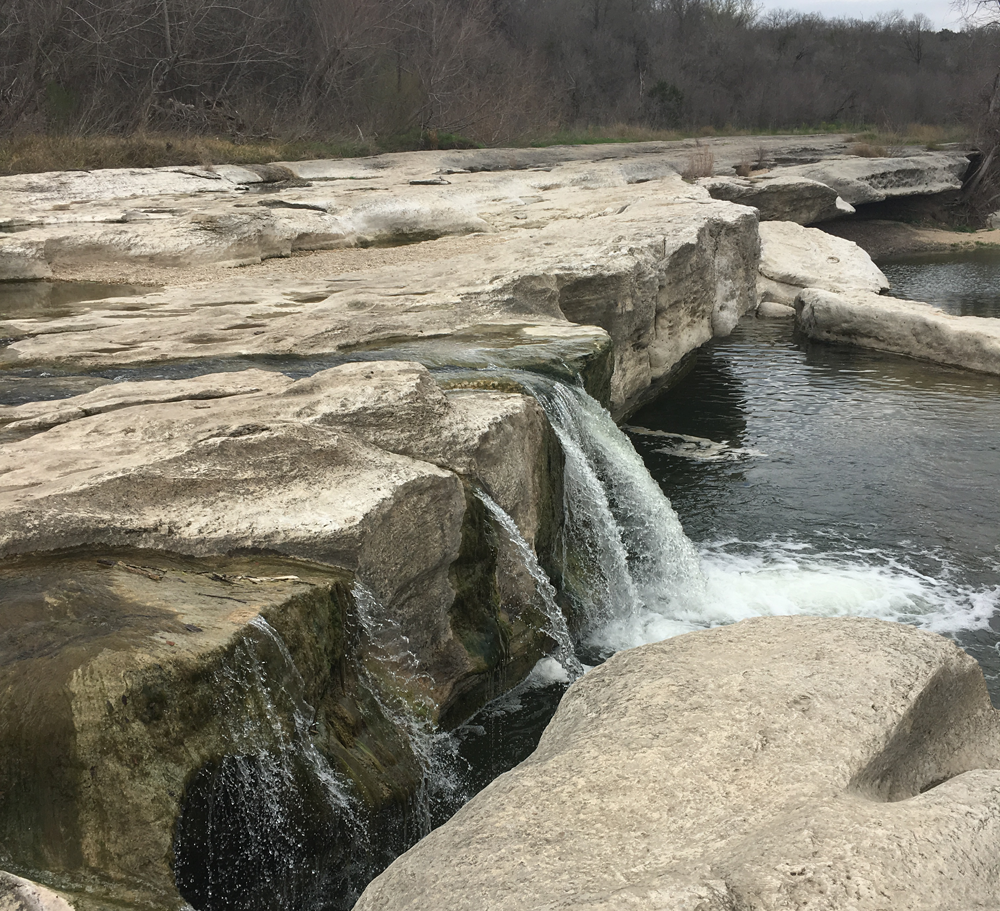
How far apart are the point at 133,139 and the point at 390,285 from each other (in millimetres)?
7641

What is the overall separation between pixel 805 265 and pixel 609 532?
36.8ft

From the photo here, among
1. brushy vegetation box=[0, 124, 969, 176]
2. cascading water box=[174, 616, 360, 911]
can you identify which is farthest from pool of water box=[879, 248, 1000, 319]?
cascading water box=[174, 616, 360, 911]

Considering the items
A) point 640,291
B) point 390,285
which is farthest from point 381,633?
point 640,291

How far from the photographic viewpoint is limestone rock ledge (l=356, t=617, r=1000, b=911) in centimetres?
206

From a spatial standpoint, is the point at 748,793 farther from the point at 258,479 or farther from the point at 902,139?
the point at 902,139

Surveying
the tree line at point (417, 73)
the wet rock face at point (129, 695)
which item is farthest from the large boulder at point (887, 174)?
the wet rock face at point (129, 695)

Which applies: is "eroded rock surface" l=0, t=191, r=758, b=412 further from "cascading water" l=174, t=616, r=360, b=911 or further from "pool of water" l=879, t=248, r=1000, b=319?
"pool of water" l=879, t=248, r=1000, b=319

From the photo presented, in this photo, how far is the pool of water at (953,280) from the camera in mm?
15350

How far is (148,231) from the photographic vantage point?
916cm

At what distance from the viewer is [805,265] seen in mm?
15547

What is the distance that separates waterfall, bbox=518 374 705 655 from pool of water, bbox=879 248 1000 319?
9.66 m

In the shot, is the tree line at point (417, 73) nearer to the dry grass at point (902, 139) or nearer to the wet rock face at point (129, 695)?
the dry grass at point (902, 139)

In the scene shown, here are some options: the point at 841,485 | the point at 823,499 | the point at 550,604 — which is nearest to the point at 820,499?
the point at 823,499

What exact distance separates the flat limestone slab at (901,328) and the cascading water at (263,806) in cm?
946
